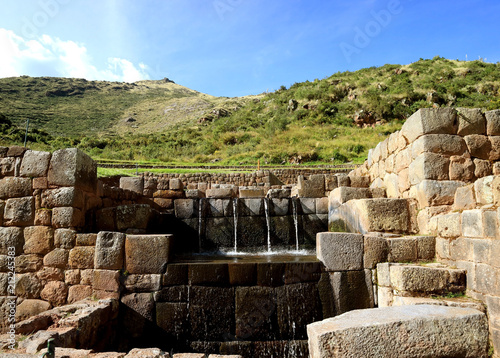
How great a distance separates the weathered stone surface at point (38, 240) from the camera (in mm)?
5906

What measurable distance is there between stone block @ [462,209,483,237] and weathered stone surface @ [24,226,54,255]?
22.4 feet

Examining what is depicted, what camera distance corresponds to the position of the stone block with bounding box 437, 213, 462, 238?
4712mm

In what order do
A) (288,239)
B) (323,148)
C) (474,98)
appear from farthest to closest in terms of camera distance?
(474,98) < (323,148) < (288,239)

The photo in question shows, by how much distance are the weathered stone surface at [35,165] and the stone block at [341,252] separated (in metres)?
5.34

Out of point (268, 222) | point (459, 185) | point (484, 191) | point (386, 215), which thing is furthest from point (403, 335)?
point (268, 222)

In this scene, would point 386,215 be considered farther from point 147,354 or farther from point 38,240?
point 38,240

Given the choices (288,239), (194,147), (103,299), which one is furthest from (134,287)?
(194,147)

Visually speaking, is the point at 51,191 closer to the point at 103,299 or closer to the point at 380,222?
the point at 103,299

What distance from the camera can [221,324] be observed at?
5199 millimetres

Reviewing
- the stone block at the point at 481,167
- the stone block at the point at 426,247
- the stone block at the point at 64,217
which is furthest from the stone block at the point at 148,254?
the stone block at the point at 481,167

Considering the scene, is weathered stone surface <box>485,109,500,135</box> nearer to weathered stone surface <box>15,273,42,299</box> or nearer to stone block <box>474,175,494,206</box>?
stone block <box>474,175,494,206</box>

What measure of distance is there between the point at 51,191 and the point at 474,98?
1836 inches

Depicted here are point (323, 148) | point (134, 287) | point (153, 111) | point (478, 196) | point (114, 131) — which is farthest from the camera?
point (153, 111)

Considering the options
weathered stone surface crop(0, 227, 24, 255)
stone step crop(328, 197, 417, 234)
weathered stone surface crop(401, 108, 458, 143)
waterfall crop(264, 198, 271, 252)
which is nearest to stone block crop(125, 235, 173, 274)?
weathered stone surface crop(0, 227, 24, 255)
